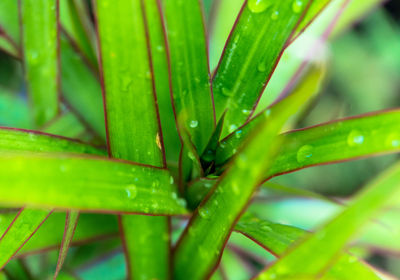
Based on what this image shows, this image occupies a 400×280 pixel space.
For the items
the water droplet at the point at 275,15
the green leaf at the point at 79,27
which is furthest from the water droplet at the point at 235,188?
the green leaf at the point at 79,27

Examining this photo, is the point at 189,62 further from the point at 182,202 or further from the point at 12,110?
the point at 12,110

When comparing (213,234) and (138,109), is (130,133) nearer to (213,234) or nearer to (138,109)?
(138,109)

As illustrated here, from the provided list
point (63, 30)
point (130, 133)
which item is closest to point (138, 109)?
point (130, 133)

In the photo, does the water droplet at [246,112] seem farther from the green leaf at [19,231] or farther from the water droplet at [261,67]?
the green leaf at [19,231]

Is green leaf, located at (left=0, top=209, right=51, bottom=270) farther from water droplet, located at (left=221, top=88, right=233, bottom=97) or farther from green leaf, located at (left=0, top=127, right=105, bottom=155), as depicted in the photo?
water droplet, located at (left=221, top=88, right=233, bottom=97)

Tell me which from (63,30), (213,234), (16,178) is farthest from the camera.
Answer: (63,30)

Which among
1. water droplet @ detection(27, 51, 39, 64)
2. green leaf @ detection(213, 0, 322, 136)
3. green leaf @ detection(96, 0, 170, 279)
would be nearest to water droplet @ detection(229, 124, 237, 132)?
green leaf @ detection(213, 0, 322, 136)
